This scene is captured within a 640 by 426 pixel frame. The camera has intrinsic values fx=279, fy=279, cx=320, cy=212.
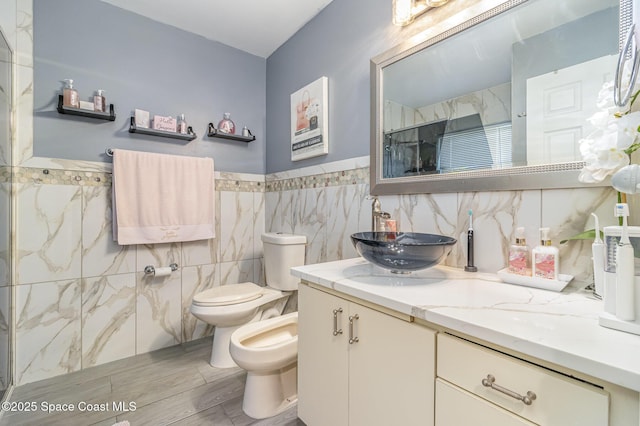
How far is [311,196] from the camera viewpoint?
76.7 inches

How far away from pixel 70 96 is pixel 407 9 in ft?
6.26

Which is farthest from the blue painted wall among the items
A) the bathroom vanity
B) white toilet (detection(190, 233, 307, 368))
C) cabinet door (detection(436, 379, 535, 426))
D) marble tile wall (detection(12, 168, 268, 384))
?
cabinet door (detection(436, 379, 535, 426))

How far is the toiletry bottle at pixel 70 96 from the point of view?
1.61m

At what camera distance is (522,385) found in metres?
0.57

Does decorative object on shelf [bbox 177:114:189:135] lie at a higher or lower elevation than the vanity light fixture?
lower

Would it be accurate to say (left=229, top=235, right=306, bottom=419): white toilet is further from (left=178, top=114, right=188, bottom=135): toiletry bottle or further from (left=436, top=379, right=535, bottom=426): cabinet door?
(left=178, top=114, right=188, bottom=135): toiletry bottle

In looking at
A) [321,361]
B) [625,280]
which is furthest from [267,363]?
[625,280]

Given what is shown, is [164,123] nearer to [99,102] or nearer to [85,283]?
[99,102]

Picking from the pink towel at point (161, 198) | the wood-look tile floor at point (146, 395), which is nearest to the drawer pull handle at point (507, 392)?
the wood-look tile floor at point (146, 395)

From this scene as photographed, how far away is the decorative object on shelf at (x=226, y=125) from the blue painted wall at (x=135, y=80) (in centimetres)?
6

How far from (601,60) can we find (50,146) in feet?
8.52

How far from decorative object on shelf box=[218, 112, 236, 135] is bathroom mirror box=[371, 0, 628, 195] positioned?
3.99ft

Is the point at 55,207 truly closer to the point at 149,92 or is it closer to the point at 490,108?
the point at 149,92

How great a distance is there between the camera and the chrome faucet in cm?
141
